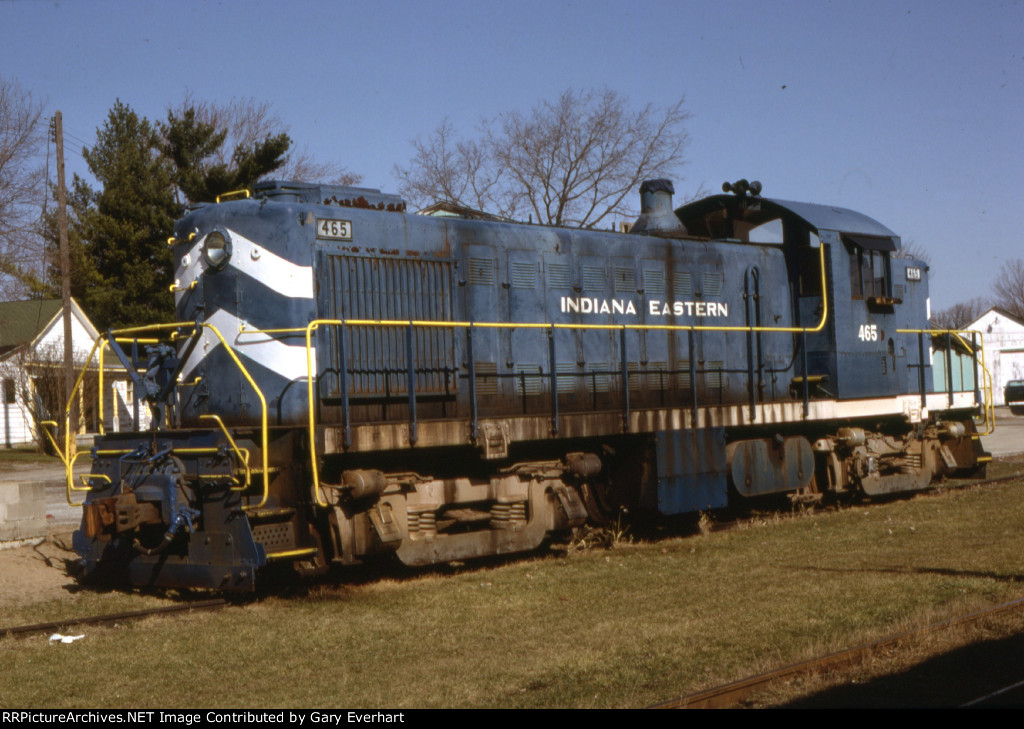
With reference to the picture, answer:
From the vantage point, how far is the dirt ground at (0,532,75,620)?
31.1 ft

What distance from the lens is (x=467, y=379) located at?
1055 centimetres

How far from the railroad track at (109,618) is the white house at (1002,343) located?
6330 centimetres

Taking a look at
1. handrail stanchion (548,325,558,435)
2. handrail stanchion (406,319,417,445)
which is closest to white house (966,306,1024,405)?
handrail stanchion (548,325,558,435)

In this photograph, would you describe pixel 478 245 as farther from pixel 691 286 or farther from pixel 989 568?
pixel 989 568

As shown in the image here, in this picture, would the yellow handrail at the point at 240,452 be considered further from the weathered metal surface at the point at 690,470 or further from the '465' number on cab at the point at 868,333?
the '465' number on cab at the point at 868,333

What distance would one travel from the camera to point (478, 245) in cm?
1080

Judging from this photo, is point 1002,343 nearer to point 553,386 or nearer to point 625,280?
point 625,280

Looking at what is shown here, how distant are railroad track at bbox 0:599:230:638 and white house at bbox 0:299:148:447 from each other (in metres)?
21.9

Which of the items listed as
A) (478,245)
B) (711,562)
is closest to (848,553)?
(711,562)

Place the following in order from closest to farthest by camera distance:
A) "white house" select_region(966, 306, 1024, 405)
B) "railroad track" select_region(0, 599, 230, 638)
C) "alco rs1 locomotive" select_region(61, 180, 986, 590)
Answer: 1. "railroad track" select_region(0, 599, 230, 638)
2. "alco rs1 locomotive" select_region(61, 180, 986, 590)
3. "white house" select_region(966, 306, 1024, 405)

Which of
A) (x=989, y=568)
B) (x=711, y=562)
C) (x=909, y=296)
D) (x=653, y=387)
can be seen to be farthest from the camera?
(x=909, y=296)

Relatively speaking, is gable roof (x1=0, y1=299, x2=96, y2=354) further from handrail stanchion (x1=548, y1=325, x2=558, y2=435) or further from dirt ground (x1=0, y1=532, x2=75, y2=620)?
handrail stanchion (x1=548, y1=325, x2=558, y2=435)

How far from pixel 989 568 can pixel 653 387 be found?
14.0 ft

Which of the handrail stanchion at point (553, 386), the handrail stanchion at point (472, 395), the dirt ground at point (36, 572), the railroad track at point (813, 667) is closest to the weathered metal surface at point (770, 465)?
the handrail stanchion at point (553, 386)
